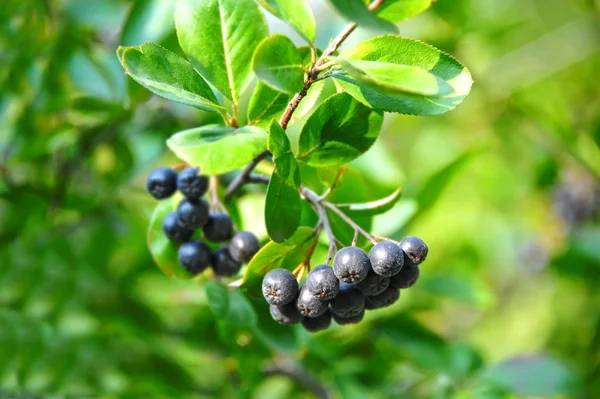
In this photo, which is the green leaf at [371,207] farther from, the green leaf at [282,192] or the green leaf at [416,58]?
the green leaf at [416,58]

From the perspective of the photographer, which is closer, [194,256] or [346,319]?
[346,319]

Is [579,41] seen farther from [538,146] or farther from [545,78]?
[538,146]

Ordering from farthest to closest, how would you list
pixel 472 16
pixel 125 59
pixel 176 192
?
pixel 472 16, pixel 176 192, pixel 125 59

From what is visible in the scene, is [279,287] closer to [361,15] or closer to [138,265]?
[361,15]

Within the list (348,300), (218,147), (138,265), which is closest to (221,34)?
(218,147)

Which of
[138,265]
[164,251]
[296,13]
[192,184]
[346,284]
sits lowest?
[138,265]

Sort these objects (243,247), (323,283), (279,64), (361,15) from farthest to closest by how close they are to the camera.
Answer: (243,247), (323,283), (279,64), (361,15)

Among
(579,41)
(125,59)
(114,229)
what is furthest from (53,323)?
(579,41)
